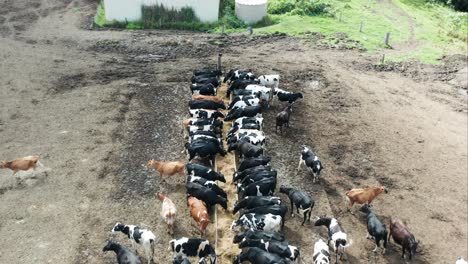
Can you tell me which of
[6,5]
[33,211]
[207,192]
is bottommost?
[33,211]

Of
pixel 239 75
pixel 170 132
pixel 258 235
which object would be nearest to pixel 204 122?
pixel 170 132

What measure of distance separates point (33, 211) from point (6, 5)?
2495 cm

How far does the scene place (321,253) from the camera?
1324 cm

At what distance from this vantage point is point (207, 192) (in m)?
15.3

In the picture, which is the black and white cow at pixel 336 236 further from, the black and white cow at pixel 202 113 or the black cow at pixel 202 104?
the black cow at pixel 202 104

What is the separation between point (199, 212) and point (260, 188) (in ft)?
7.53

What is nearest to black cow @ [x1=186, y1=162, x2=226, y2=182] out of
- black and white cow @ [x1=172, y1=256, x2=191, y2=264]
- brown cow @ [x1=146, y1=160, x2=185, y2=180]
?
brown cow @ [x1=146, y1=160, x2=185, y2=180]

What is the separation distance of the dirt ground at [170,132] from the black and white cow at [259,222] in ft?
2.47

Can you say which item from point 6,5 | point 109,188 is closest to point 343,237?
point 109,188

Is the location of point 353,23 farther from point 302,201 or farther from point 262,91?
point 302,201

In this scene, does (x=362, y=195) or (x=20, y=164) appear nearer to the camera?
(x=362, y=195)

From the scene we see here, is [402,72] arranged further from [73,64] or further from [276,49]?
[73,64]

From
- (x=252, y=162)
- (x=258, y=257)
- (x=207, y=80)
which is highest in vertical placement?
(x=207, y=80)

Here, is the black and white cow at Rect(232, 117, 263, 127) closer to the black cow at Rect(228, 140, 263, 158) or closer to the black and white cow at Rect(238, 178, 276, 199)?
the black cow at Rect(228, 140, 263, 158)
